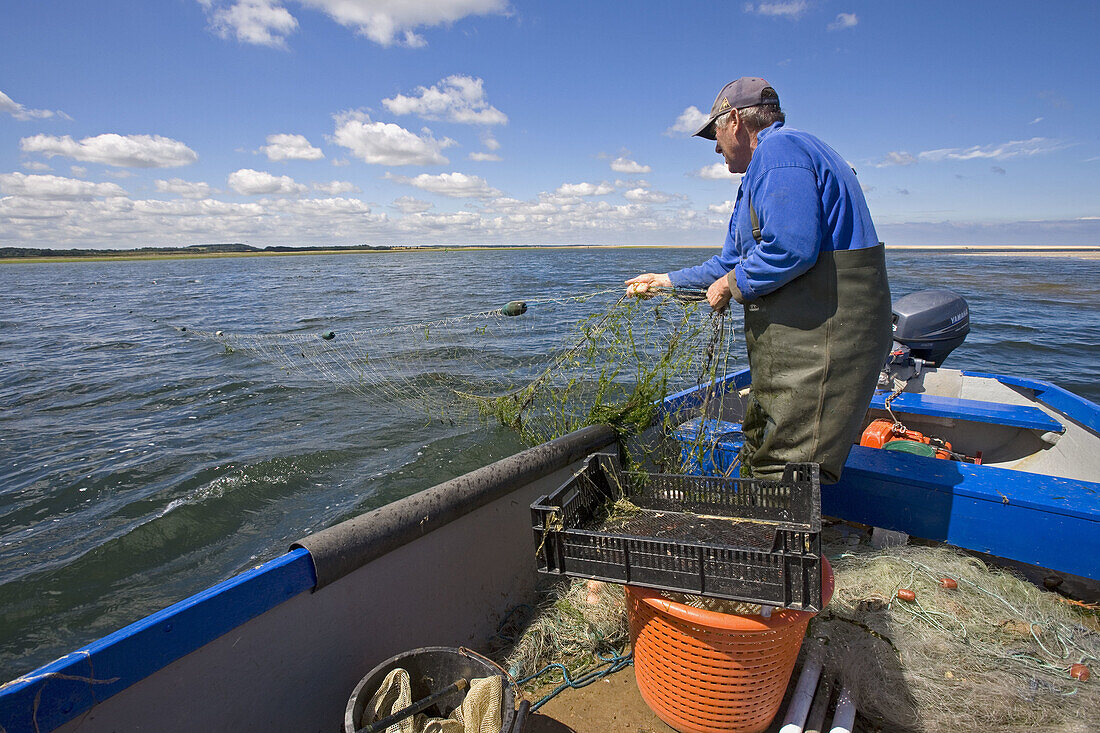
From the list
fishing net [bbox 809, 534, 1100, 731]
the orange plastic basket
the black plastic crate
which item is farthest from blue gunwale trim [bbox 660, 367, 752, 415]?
the orange plastic basket

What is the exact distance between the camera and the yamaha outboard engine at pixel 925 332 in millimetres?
5980

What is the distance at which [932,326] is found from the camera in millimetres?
5980

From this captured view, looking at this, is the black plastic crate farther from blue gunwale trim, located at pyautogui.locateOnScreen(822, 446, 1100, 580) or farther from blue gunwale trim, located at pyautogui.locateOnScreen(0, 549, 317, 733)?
blue gunwale trim, located at pyautogui.locateOnScreen(0, 549, 317, 733)

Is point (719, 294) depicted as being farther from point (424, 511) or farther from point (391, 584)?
point (391, 584)

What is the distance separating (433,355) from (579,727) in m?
10.5

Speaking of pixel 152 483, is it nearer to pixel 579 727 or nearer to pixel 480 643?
pixel 480 643

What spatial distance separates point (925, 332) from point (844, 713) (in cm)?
493

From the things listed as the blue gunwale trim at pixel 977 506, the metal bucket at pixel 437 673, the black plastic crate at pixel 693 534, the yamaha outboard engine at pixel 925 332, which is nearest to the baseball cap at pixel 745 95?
the black plastic crate at pixel 693 534

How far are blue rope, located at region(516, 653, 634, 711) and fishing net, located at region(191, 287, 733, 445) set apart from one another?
4.76ft

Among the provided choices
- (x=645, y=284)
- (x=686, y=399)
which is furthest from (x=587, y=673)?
(x=686, y=399)

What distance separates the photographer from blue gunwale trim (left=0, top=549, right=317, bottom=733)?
154 centimetres

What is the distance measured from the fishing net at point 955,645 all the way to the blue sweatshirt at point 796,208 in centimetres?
153

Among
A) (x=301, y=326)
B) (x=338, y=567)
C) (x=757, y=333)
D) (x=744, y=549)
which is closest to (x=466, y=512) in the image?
(x=338, y=567)

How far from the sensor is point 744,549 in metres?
1.95
